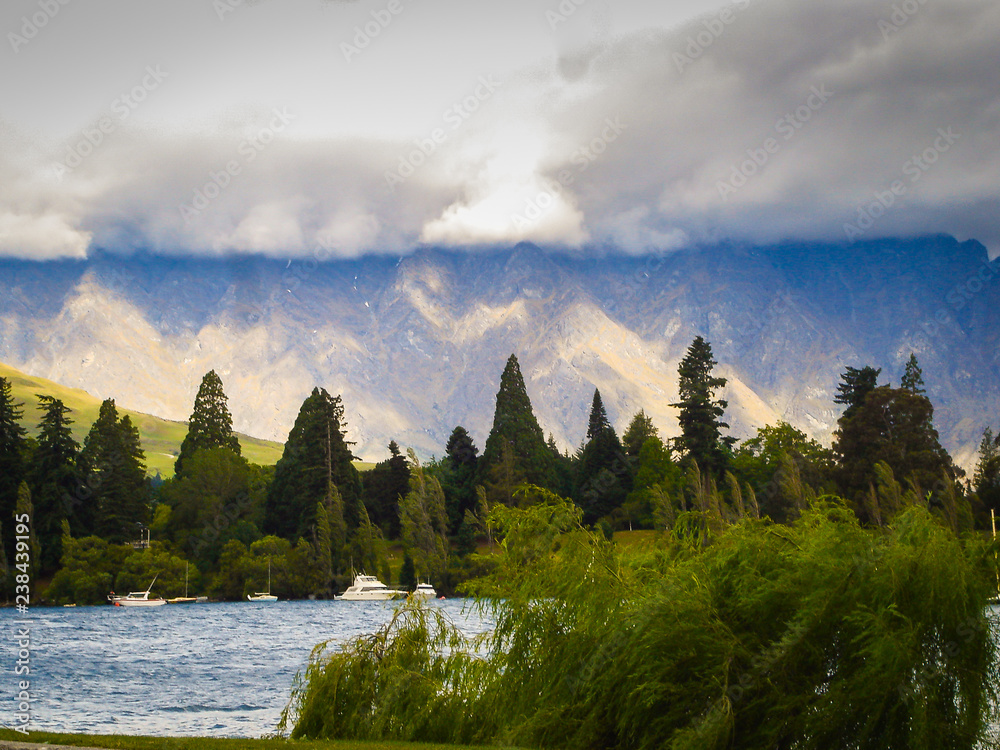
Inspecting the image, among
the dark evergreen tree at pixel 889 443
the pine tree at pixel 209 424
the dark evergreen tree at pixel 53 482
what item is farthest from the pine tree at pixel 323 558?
the dark evergreen tree at pixel 889 443

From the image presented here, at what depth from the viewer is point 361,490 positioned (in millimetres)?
140250

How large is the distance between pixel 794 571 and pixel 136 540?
120 meters

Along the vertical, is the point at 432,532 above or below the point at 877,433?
below

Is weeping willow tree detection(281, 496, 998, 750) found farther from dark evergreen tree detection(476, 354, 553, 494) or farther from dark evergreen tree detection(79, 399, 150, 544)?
dark evergreen tree detection(476, 354, 553, 494)

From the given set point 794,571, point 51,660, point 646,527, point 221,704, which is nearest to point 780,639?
point 794,571

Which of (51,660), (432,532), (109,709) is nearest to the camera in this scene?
(109,709)

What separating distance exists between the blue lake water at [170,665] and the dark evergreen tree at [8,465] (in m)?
15.2

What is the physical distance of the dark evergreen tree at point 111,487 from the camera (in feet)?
406

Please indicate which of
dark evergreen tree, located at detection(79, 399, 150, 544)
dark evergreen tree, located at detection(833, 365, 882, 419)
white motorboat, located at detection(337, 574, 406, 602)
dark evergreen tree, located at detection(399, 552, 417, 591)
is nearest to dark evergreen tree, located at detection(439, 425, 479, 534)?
dark evergreen tree, located at detection(399, 552, 417, 591)

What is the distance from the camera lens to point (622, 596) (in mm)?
20422

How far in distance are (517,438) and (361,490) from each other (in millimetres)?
23410

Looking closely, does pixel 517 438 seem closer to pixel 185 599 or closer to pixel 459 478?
pixel 459 478

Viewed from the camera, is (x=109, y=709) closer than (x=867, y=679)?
No

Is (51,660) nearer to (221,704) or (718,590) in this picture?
(221,704)
